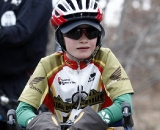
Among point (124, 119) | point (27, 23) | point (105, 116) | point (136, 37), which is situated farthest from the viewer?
point (136, 37)

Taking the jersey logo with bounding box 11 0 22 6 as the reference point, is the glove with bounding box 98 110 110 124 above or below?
below

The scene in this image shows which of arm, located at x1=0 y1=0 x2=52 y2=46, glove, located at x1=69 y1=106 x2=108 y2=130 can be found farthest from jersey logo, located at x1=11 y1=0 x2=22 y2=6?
glove, located at x1=69 y1=106 x2=108 y2=130

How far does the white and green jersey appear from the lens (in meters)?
4.52

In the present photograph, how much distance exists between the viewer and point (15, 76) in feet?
19.9

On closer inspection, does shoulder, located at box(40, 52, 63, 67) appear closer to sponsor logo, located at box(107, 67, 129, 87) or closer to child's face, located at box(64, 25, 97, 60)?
Result: child's face, located at box(64, 25, 97, 60)

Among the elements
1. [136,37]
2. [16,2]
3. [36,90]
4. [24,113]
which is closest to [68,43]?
[36,90]

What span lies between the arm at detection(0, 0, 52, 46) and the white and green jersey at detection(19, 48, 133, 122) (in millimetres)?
1087

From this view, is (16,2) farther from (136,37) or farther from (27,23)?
(136,37)

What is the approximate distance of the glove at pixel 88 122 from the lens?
12.2 ft

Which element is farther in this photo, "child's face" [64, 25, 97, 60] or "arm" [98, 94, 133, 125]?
"child's face" [64, 25, 97, 60]

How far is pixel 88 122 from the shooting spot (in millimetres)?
3758

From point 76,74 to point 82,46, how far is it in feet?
0.89

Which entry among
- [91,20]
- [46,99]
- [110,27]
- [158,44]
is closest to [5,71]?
[46,99]

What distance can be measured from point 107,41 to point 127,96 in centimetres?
721
